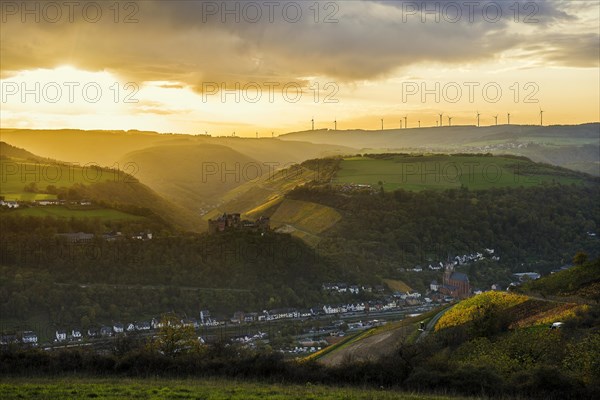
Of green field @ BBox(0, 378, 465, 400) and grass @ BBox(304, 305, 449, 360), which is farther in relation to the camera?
grass @ BBox(304, 305, 449, 360)

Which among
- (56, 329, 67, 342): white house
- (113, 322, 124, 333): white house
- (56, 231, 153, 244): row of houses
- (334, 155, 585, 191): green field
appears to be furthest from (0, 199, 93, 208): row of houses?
(334, 155, 585, 191): green field

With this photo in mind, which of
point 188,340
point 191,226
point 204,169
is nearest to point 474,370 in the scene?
point 188,340

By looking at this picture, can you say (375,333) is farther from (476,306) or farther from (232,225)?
(232,225)

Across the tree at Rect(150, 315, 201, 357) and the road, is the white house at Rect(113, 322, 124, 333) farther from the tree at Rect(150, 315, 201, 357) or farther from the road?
the road

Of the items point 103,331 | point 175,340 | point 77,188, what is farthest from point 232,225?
point 175,340

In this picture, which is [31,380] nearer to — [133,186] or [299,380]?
[299,380]
